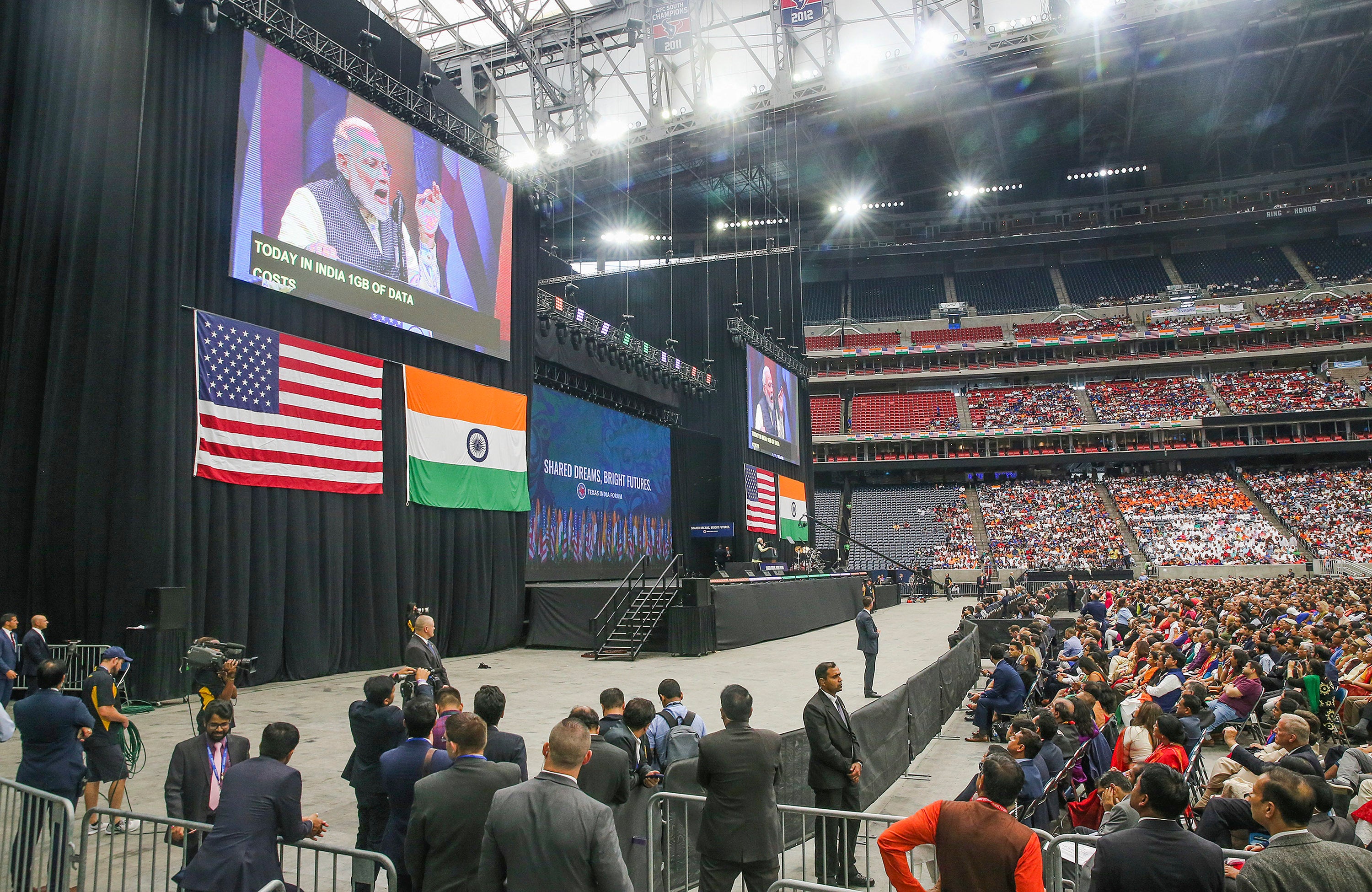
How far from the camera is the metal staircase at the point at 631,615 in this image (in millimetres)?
16297

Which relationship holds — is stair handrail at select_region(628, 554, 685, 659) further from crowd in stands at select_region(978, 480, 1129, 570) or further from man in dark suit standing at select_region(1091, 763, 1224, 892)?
crowd in stands at select_region(978, 480, 1129, 570)

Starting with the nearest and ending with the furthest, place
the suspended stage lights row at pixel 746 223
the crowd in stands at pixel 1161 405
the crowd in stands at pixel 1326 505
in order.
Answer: the crowd in stands at pixel 1326 505 → the suspended stage lights row at pixel 746 223 → the crowd in stands at pixel 1161 405

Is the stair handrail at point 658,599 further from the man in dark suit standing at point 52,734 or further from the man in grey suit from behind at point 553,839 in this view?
the man in grey suit from behind at point 553,839

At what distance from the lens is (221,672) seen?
564cm

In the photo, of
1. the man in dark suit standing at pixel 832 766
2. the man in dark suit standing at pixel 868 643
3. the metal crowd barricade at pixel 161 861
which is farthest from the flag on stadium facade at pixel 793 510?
the metal crowd barricade at pixel 161 861

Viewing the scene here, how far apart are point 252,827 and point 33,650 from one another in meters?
7.60

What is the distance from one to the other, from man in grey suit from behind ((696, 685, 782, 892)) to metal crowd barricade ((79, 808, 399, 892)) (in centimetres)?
159

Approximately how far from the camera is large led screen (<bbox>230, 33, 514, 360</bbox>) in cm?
1240

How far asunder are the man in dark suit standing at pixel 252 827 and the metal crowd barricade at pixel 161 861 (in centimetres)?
12

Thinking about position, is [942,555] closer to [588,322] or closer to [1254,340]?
[1254,340]

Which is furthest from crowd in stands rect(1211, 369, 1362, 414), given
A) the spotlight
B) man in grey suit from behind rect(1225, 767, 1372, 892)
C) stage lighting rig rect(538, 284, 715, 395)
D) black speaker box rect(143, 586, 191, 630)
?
man in grey suit from behind rect(1225, 767, 1372, 892)

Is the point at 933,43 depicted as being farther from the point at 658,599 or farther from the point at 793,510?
the point at 658,599

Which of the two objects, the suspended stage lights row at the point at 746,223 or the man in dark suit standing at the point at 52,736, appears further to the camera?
the suspended stage lights row at the point at 746,223

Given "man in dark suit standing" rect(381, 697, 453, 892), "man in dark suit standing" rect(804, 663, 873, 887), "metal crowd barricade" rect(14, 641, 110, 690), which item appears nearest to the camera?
"man in dark suit standing" rect(381, 697, 453, 892)
